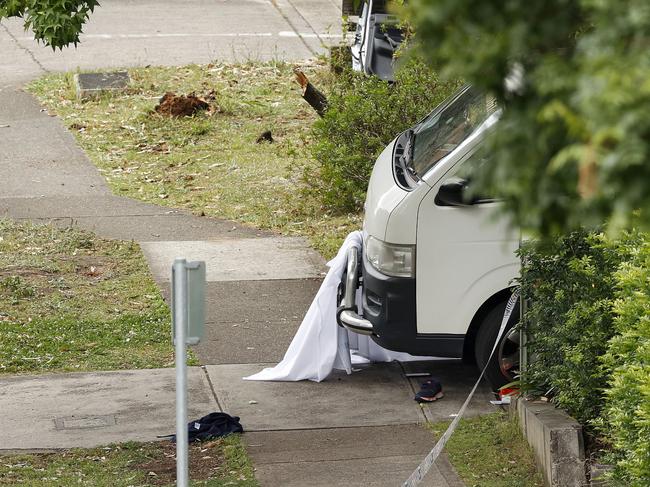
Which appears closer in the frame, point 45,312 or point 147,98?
point 45,312

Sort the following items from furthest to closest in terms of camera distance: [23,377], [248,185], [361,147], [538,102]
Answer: [248,185] < [361,147] < [23,377] < [538,102]

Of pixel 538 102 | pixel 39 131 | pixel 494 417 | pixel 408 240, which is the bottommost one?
pixel 39 131

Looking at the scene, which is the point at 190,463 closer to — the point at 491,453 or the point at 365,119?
the point at 491,453

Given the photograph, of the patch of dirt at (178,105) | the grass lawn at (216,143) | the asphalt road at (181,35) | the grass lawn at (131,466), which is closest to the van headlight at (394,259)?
the grass lawn at (131,466)

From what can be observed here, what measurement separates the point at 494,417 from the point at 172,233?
5.92 meters

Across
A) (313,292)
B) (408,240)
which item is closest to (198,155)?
(313,292)

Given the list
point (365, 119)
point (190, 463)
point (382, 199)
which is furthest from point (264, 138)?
point (190, 463)

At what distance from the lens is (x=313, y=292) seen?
406 inches

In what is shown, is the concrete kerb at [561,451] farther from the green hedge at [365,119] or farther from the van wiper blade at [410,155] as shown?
the green hedge at [365,119]

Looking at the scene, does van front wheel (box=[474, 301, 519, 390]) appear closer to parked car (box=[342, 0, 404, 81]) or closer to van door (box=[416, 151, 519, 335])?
van door (box=[416, 151, 519, 335])

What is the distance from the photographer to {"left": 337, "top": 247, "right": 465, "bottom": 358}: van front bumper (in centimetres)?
742

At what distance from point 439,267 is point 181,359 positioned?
3123mm

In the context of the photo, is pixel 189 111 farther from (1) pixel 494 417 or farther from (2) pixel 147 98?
(1) pixel 494 417

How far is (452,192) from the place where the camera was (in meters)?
7.18
